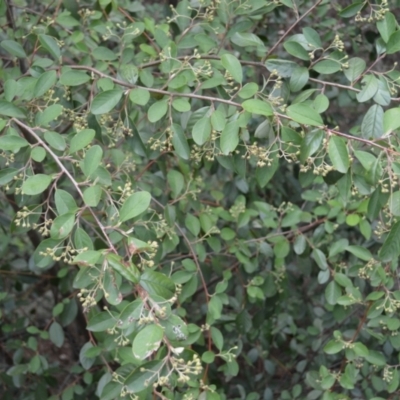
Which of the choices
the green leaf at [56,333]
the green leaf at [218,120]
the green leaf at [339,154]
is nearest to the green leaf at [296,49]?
the green leaf at [218,120]

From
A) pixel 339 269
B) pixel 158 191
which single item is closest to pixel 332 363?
pixel 339 269

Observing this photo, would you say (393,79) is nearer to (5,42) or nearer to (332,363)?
(5,42)

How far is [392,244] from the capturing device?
4.75 ft

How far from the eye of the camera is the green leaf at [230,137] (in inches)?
60.6

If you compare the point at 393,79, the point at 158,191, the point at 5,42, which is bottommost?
the point at 158,191

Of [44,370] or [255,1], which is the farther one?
[44,370]

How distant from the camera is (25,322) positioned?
2787 millimetres

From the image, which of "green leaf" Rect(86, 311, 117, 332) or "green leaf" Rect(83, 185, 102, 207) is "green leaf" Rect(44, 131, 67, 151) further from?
"green leaf" Rect(86, 311, 117, 332)

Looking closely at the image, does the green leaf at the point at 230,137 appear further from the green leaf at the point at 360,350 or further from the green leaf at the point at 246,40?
the green leaf at the point at 360,350

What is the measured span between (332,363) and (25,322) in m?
1.25

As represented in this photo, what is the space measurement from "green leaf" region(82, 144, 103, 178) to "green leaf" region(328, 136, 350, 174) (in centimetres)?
49

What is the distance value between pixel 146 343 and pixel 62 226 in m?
0.33

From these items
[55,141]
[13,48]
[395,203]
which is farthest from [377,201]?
[13,48]

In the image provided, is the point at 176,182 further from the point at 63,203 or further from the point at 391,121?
the point at 391,121
